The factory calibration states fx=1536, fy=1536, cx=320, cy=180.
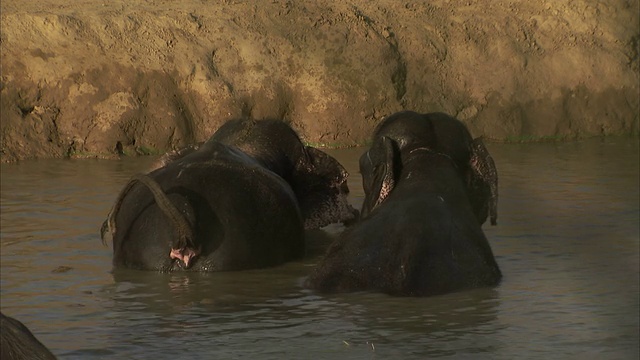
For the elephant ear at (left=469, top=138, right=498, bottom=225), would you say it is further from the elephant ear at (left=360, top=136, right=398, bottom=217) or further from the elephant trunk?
the elephant trunk

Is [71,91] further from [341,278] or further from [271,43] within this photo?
[341,278]

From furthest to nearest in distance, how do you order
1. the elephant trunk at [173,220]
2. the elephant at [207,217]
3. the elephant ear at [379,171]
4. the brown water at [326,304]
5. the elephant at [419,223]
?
the elephant at [207,217]
the elephant ear at [379,171]
the elephant trunk at [173,220]
the elephant at [419,223]
the brown water at [326,304]

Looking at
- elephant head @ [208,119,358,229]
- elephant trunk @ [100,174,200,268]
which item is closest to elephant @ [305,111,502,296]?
elephant trunk @ [100,174,200,268]

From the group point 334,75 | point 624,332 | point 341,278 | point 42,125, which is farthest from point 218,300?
point 334,75

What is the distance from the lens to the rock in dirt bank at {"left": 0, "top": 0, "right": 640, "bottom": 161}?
1755cm

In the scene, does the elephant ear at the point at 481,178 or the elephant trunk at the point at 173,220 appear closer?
the elephant trunk at the point at 173,220

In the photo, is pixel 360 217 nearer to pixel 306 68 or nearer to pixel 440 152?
pixel 440 152

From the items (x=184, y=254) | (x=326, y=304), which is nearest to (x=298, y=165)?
(x=184, y=254)

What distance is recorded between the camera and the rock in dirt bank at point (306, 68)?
691 inches

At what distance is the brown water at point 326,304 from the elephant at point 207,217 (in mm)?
122

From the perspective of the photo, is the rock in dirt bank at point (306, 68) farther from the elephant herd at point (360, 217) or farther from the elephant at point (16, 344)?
the elephant at point (16, 344)

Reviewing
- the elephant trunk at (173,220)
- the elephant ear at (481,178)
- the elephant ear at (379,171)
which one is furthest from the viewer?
the elephant ear at (481,178)

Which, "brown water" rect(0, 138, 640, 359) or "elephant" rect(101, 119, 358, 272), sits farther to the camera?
"elephant" rect(101, 119, 358, 272)

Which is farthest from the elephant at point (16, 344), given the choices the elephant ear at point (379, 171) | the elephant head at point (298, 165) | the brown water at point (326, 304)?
the elephant head at point (298, 165)
